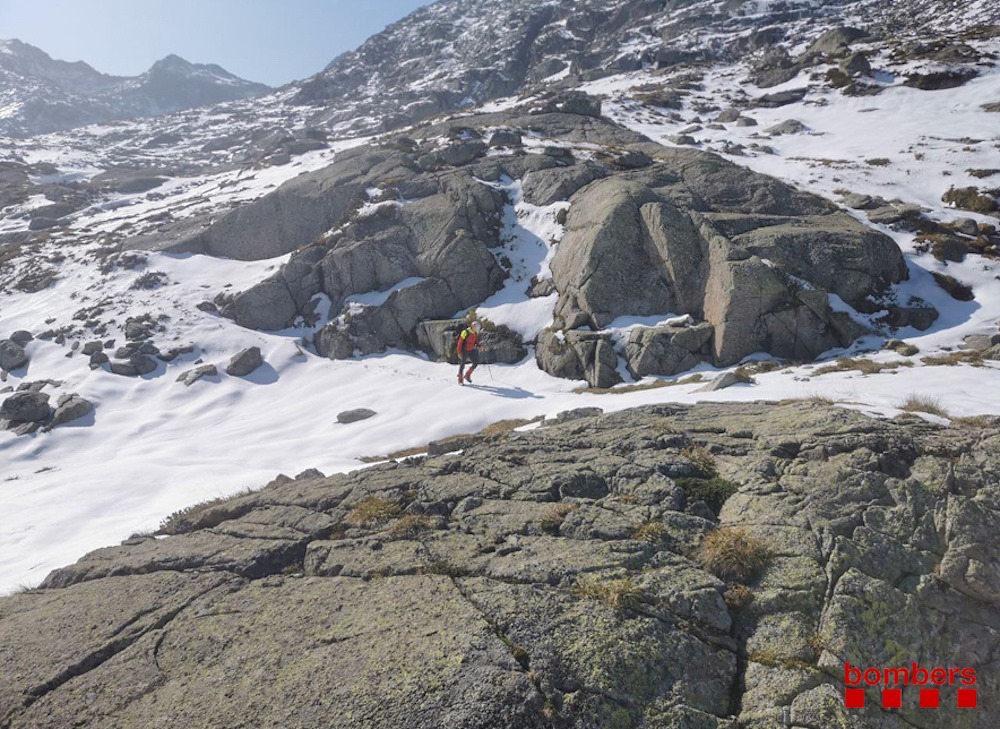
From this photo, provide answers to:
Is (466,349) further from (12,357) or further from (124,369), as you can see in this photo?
(12,357)

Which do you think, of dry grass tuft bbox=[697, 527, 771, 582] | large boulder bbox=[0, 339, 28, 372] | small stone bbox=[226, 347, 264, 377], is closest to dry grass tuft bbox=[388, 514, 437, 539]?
dry grass tuft bbox=[697, 527, 771, 582]

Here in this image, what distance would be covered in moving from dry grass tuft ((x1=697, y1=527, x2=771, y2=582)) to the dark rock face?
7 centimetres

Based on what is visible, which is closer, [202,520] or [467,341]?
[202,520]

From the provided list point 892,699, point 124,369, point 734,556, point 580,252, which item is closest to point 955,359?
point 734,556

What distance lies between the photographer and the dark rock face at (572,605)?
4.71m

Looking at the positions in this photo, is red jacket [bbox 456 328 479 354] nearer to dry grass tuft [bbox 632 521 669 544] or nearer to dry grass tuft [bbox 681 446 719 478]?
dry grass tuft [bbox 681 446 719 478]

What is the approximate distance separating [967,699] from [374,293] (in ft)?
96.5

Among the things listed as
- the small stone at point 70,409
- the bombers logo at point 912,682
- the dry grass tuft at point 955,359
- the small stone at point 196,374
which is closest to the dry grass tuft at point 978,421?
the bombers logo at point 912,682

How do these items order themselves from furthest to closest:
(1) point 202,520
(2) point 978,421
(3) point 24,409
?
(3) point 24,409 → (1) point 202,520 → (2) point 978,421

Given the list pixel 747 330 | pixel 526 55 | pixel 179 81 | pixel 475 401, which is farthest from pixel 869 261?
pixel 179 81

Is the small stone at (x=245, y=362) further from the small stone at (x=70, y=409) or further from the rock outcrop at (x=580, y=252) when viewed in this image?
the small stone at (x=70, y=409)

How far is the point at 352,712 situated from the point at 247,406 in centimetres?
2195

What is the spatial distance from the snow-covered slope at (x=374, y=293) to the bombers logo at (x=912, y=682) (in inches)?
239

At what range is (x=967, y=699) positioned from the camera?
188 inches
